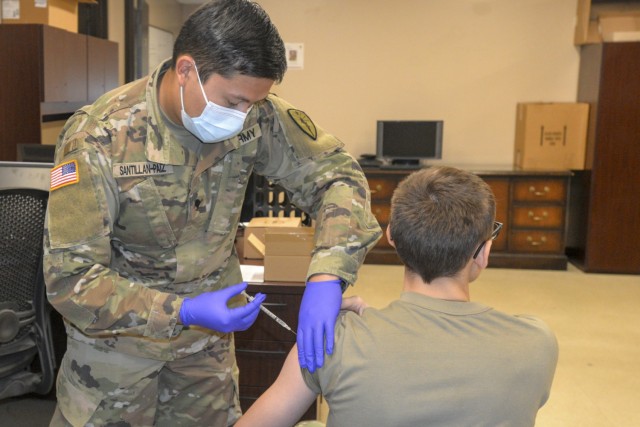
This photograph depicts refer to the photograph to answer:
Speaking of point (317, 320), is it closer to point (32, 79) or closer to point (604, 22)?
point (32, 79)

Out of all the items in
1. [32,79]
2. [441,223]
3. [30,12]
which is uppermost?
[30,12]

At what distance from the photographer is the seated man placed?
3.46 ft

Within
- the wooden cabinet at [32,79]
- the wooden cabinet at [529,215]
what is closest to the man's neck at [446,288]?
the wooden cabinet at [32,79]

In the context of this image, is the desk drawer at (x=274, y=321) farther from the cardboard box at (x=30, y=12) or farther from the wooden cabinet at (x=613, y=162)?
the wooden cabinet at (x=613, y=162)

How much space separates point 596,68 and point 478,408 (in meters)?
4.73

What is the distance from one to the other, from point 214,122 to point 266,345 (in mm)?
1085

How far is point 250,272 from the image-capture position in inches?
91.5

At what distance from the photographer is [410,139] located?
217 inches

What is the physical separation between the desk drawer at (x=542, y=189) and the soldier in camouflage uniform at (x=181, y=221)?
386 cm

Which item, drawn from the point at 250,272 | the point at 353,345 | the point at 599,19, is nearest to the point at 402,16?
the point at 599,19

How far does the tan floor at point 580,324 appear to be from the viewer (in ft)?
9.66

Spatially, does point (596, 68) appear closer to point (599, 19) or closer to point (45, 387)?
point (599, 19)

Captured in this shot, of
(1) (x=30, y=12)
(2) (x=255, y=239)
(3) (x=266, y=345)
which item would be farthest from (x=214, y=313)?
(1) (x=30, y=12)

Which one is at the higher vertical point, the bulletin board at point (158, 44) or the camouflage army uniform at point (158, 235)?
the bulletin board at point (158, 44)
